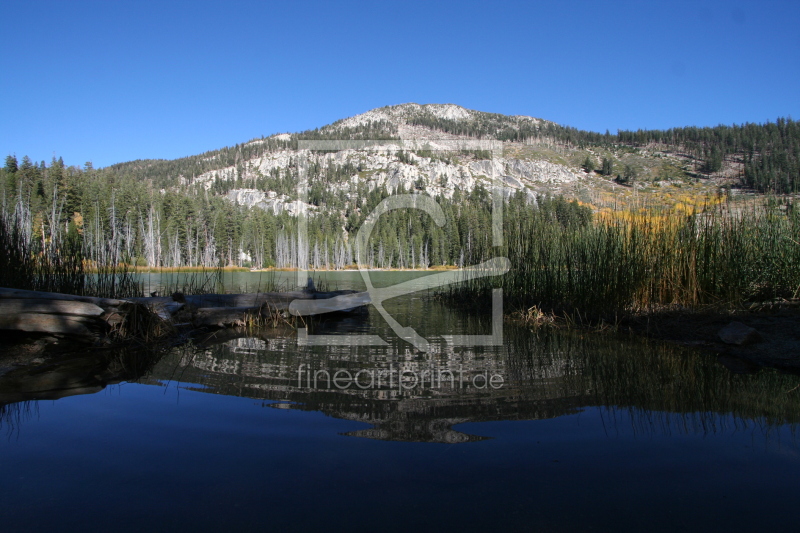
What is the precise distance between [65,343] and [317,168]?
160 metres

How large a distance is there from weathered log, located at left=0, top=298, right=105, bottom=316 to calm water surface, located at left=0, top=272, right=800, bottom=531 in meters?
0.76

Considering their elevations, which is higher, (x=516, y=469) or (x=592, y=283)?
(x=592, y=283)

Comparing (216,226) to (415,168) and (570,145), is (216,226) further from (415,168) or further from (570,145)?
(570,145)

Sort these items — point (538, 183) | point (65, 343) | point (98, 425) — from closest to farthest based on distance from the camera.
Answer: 1. point (98, 425)
2. point (65, 343)
3. point (538, 183)

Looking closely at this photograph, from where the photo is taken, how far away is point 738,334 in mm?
5031

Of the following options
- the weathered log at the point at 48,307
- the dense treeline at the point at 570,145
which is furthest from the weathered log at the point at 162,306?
the dense treeline at the point at 570,145

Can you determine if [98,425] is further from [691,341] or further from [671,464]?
[691,341]

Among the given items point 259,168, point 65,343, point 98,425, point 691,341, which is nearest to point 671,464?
point 98,425

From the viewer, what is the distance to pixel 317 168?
159 metres

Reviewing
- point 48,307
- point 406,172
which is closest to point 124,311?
point 48,307

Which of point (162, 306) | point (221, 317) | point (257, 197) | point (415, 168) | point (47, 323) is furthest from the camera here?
point (415, 168)

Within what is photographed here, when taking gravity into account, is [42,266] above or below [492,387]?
above

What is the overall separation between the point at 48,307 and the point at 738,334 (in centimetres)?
763

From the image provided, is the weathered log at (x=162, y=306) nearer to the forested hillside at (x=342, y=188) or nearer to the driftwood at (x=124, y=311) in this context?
the driftwood at (x=124, y=311)
